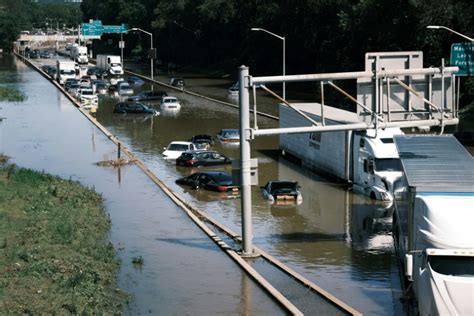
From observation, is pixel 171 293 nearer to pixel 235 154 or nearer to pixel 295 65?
pixel 235 154

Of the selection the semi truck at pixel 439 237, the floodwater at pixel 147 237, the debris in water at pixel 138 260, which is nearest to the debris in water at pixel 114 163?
the floodwater at pixel 147 237

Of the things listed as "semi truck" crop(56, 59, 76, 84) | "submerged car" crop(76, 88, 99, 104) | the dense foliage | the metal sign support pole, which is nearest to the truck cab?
the metal sign support pole

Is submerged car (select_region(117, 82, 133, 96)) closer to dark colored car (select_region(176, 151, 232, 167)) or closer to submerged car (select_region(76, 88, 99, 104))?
submerged car (select_region(76, 88, 99, 104))

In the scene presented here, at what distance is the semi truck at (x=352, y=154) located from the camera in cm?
3816

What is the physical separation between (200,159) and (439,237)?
96.5ft

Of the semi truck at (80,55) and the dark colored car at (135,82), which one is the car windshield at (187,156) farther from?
the semi truck at (80,55)

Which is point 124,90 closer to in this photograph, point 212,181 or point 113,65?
point 113,65

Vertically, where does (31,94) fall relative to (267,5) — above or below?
below

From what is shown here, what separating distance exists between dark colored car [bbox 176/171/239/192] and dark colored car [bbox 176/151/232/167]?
4.91 meters

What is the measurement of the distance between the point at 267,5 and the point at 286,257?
83199mm

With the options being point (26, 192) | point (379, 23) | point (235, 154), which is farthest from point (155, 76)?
point (26, 192)

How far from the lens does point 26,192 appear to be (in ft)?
127

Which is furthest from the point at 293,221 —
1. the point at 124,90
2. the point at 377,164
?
the point at 124,90

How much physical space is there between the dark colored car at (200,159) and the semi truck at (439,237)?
79.9 feet
